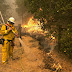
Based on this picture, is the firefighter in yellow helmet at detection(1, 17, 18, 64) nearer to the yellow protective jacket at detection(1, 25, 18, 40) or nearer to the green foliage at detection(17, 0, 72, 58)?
the yellow protective jacket at detection(1, 25, 18, 40)

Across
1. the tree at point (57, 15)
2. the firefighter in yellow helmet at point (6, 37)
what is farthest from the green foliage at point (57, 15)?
the firefighter in yellow helmet at point (6, 37)

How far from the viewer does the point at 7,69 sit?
4.66 m

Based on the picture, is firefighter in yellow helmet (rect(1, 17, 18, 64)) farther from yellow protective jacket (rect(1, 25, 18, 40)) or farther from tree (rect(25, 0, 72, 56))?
tree (rect(25, 0, 72, 56))

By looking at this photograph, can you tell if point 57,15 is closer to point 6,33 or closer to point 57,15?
point 57,15

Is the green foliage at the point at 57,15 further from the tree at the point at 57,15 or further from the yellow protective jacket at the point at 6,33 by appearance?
the yellow protective jacket at the point at 6,33

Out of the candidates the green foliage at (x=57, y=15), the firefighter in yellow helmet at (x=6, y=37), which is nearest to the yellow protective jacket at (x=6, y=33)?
the firefighter in yellow helmet at (x=6, y=37)

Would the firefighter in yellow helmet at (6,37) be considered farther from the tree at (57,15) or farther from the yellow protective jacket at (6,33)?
the tree at (57,15)

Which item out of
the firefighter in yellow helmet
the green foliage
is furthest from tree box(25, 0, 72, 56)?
the firefighter in yellow helmet

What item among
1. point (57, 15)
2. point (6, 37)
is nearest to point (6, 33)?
point (6, 37)

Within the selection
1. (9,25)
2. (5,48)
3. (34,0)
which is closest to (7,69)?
(5,48)

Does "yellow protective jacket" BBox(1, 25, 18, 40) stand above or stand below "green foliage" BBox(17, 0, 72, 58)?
below

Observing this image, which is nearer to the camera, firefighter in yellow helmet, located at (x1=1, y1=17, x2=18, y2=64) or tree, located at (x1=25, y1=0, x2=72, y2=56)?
firefighter in yellow helmet, located at (x1=1, y1=17, x2=18, y2=64)

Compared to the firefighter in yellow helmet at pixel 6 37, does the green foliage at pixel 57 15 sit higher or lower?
higher

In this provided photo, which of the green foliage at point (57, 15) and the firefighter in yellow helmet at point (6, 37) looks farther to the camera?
the green foliage at point (57, 15)
